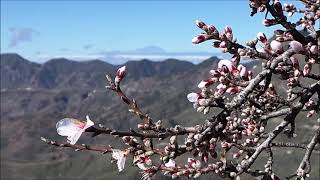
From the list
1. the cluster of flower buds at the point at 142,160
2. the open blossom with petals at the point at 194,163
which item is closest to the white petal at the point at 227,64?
the open blossom with petals at the point at 194,163

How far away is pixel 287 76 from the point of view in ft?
18.8

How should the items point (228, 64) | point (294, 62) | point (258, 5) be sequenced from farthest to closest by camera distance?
point (228, 64)
point (258, 5)
point (294, 62)

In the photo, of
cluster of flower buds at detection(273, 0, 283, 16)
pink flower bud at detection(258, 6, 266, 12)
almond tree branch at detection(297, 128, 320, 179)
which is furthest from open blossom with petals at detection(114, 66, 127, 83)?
almond tree branch at detection(297, 128, 320, 179)

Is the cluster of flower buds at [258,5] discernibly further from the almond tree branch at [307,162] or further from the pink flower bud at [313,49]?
the almond tree branch at [307,162]

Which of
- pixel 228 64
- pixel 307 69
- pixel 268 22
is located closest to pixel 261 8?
pixel 268 22

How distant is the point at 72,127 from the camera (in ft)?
15.6

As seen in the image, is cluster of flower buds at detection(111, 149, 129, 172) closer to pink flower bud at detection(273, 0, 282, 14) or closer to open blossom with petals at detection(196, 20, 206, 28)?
open blossom with petals at detection(196, 20, 206, 28)

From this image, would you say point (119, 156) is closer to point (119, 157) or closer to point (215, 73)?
point (119, 157)

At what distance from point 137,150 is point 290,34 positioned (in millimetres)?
1985

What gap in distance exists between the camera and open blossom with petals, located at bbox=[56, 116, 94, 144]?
4.66 m

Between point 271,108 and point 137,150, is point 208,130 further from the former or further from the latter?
point 271,108

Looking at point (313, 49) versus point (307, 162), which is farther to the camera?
point (307, 162)

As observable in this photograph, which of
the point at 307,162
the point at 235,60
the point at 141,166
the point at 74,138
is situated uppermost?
the point at 235,60

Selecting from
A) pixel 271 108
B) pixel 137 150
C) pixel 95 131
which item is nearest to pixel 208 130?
pixel 137 150
